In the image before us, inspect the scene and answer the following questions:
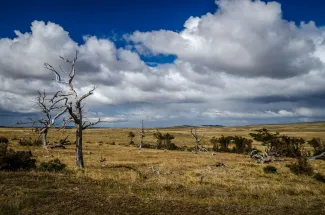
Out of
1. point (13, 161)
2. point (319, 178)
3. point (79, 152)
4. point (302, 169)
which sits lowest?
point (319, 178)

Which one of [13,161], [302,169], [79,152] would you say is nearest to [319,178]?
[302,169]

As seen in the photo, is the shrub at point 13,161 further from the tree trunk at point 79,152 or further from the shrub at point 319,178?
the shrub at point 319,178

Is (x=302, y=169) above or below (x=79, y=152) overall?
below

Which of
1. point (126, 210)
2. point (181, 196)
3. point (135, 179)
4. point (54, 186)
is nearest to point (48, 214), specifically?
point (126, 210)

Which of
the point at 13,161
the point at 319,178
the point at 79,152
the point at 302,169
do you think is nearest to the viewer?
the point at 13,161

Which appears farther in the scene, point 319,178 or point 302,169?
point 302,169

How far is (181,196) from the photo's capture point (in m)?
13.9

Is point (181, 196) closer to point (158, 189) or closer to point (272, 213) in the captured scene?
point (158, 189)

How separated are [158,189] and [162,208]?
Result: 4576 millimetres

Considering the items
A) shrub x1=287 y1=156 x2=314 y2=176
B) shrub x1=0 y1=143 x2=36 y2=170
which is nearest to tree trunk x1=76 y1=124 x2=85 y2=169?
shrub x1=0 y1=143 x2=36 y2=170

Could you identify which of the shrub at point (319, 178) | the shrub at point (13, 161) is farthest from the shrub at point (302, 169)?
the shrub at point (13, 161)

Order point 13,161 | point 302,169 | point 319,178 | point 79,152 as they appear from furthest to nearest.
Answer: point 302,169 < point 79,152 < point 319,178 < point 13,161

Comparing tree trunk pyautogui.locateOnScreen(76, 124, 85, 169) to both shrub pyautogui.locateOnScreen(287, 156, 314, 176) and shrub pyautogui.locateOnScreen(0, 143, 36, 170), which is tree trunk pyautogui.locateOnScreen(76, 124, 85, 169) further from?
shrub pyautogui.locateOnScreen(287, 156, 314, 176)

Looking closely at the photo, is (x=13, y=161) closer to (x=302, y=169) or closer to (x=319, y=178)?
(x=319, y=178)
